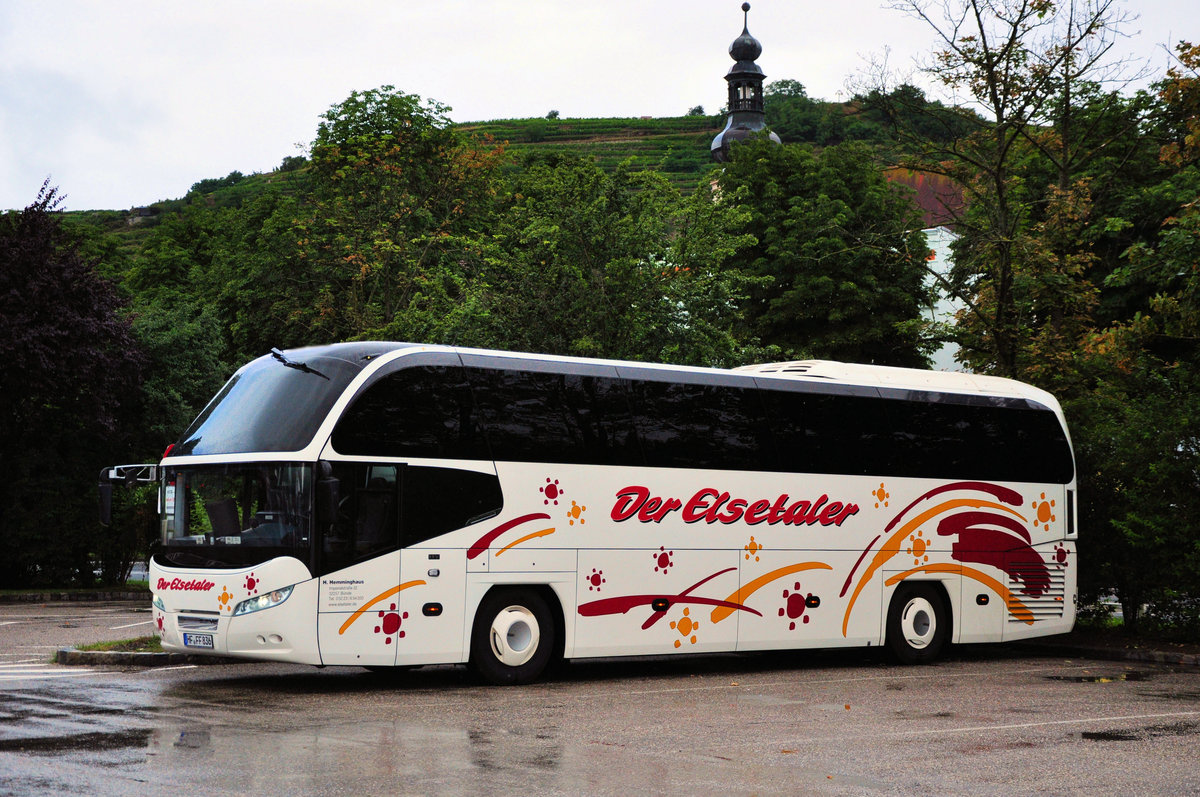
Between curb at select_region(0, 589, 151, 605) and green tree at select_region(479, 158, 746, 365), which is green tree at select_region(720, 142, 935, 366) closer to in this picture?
green tree at select_region(479, 158, 746, 365)

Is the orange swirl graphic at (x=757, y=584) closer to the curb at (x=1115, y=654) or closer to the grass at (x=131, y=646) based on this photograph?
the curb at (x=1115, y=654)

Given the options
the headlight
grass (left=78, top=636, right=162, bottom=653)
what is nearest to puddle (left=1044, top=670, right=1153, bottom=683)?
the headlight

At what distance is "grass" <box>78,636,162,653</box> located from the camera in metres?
16.2

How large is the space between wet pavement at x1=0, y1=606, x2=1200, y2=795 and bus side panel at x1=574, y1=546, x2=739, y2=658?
466 millimetres

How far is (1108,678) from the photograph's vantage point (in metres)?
16.6

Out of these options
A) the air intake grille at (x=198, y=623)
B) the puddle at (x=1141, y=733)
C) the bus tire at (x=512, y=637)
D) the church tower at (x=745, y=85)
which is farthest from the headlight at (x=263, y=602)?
Answer: the church tower at (x=745, y=85)

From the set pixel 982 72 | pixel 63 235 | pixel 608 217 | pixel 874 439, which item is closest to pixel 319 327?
pixel 63 235

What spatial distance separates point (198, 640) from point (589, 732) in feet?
15.4

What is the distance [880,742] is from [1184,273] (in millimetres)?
11913

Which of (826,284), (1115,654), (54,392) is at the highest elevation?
(826,284)

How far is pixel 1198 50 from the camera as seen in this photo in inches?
798

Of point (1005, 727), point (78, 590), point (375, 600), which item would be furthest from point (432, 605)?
point (78, 590)

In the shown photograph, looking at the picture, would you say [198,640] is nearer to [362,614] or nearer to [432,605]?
[362,614]

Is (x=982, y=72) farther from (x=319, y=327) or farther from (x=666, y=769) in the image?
(x=319, y=327)
